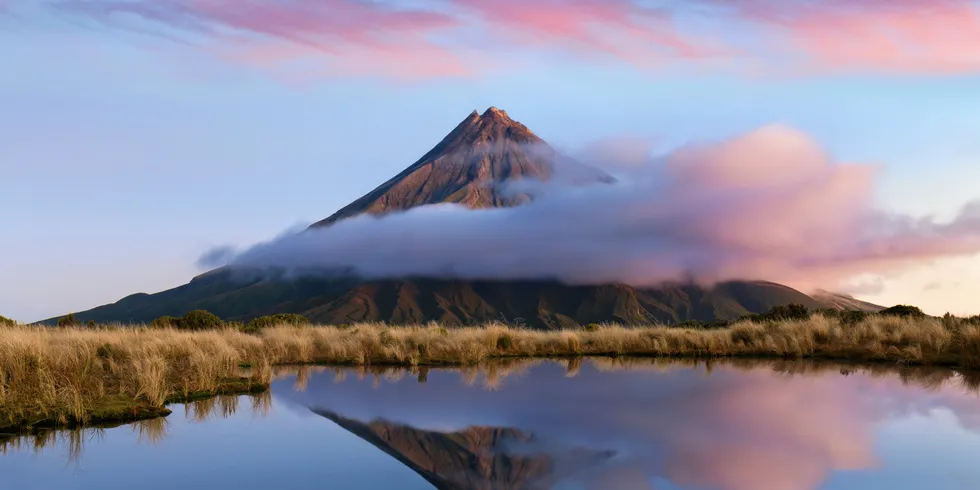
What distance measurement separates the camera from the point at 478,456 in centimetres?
910

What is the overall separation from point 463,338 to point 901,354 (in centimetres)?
1150

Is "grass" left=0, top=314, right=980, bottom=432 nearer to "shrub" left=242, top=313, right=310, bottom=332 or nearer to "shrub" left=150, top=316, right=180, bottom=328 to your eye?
"shrub" left=242, top=313, right=310, bottom=332

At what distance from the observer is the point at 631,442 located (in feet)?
32.4

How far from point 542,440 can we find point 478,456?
3.76 ft

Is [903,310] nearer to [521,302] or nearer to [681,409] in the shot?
[681,409]

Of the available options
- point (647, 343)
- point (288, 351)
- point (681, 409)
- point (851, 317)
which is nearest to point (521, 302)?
point (851, 317)

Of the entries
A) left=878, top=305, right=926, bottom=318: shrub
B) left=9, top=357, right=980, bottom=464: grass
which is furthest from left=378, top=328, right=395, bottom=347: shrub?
left=878, top=305, right=926, bottom=318: shrub

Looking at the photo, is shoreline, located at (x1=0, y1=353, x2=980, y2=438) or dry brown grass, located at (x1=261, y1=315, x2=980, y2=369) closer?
shoreline, located at (x1=0, y1=353, x2=980, y2=438)

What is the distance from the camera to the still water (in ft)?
26.4

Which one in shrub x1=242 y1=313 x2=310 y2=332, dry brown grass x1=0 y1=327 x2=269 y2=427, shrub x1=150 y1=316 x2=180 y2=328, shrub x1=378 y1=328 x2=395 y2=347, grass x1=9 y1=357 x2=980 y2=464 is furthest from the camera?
shrub x1=242 y1=313 x2=310 y2=332

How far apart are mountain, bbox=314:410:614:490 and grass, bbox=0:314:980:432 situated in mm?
4085

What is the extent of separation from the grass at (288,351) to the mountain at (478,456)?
408 centimetres

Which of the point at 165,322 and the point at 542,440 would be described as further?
the point at 165,322

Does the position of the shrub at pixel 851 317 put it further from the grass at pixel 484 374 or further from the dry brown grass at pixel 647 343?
the grass at pixel 484 374
